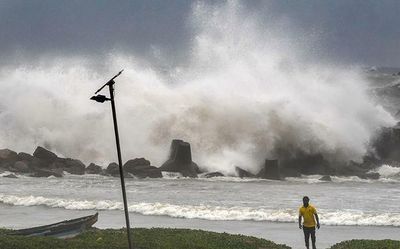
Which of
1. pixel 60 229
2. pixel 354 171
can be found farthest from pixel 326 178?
pixel 60 229

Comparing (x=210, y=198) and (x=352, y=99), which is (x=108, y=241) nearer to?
(x=210, y=198)

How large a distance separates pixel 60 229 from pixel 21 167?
2438 cm

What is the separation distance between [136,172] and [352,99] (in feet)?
79.7

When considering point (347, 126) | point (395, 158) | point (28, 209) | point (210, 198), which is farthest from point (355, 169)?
point (28, 209)

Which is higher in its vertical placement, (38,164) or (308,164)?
(38,164)

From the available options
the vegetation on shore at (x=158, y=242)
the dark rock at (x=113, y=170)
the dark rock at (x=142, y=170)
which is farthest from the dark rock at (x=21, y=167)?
the vegetation on shore at (x=158, y=242)

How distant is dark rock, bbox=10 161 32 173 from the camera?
138 feet

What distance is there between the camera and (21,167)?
138 ft

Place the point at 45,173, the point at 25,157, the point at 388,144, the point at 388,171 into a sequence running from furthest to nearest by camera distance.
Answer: the point at 388,144
the point at 25,157
the point at 388,171
the point at 45,173

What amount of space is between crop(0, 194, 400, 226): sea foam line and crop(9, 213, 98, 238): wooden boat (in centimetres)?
724

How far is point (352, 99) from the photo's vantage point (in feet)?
177

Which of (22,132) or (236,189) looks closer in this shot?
(236,189)

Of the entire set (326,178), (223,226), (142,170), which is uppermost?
(142,170)

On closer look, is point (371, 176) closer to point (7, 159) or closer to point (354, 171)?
point (354, 171)
